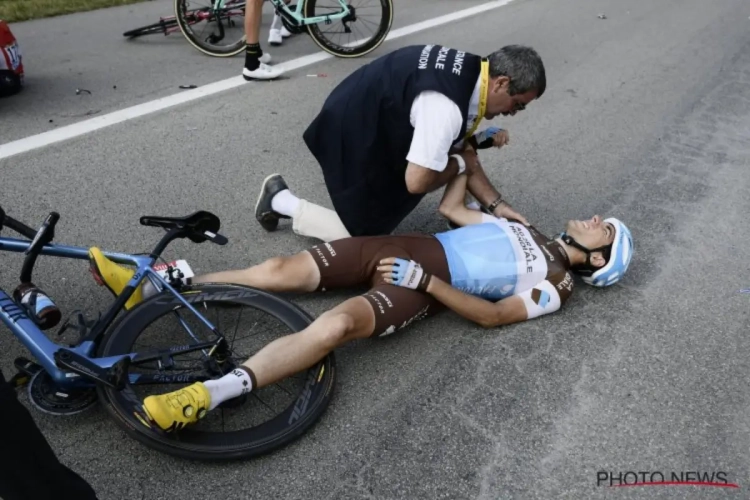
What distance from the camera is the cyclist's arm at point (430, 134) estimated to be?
3.13 meters

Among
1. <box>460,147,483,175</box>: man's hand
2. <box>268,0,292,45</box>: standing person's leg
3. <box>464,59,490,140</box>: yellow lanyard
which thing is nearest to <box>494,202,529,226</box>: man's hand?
<box>460,147,483,175</box>: man's hand

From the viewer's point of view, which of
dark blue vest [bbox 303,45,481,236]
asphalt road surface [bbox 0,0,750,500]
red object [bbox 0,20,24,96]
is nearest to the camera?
asphalt road surface [bbox 0,0,750,500]

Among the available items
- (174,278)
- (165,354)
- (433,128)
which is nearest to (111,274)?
(174,278)

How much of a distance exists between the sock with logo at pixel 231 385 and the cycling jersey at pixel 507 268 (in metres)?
1.17

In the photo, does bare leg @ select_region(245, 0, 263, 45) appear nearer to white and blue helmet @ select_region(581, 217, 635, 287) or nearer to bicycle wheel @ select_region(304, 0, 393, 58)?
bicycle wheel @ select_region(304, 0, 393, 58)

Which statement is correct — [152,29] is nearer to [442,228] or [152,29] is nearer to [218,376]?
[442,228]

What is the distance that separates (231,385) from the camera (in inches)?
98.6

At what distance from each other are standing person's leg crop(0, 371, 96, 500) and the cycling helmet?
8.84ft

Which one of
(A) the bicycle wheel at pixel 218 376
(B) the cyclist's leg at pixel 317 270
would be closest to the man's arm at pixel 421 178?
(B) the cyclist's leg at pixel 317 270

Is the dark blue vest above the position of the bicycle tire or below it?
above

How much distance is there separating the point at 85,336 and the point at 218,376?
511mm

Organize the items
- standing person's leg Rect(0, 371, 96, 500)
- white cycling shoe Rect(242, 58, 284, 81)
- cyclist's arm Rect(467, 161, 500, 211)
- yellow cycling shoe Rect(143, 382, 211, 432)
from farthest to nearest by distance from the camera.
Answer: white cycling shoe Rect(242, 58, 284, 81)
cyclist's arm Rect(467, 161, 500, 211)
yellow cycling shoe Rect(143, 382, 211, 432)
standing person's leg Rect(0, 371, 96, 500)

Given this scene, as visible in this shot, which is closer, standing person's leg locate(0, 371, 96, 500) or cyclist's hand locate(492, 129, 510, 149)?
standing person's leg locate(0, 371, 96, 500)

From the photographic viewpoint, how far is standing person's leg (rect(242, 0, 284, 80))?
19.6 ft
